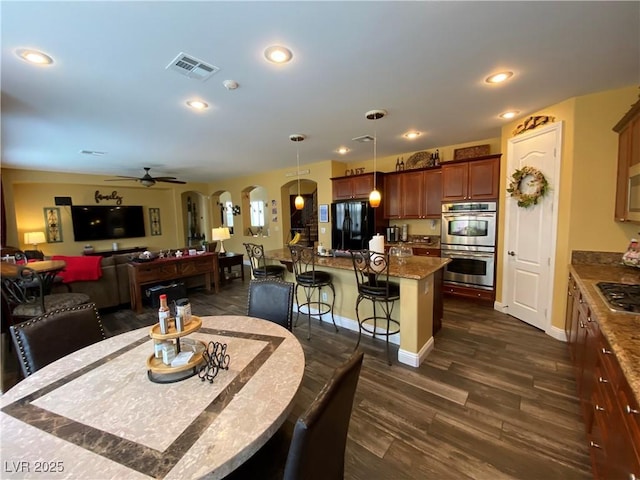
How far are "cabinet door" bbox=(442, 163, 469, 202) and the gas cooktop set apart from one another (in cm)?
256

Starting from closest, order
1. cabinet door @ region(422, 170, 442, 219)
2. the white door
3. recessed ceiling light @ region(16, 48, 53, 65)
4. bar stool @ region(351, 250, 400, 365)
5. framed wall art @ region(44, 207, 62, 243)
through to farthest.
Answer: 1. recessed ceiling light @ region(16, 48, 53, 65)
2. bar stool @ region(351, 250, 400, 365)
3. the white door
4. cabinet door @ region(422, 170, 442, 219)
5. framed wall art @ region(44, 207, 62, 243)

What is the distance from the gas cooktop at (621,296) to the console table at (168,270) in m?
5.46

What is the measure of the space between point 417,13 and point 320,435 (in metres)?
2.26

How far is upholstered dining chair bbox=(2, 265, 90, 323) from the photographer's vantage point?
9.43 feet

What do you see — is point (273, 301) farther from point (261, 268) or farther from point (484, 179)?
point (484, 179)

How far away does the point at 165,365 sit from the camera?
1279 mm

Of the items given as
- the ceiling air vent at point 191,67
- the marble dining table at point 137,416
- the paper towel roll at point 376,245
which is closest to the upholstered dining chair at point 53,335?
the marble dining table at point 137,416

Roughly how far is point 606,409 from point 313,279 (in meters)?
2.50

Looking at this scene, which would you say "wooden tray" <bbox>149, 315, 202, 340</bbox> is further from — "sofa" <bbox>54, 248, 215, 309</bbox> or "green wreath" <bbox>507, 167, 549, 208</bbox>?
"green wreath" <bbox>507, 167, 549, 208</bbox>

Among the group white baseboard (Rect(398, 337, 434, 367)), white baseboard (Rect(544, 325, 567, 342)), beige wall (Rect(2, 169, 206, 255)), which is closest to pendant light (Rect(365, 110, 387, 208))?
white baseboard (Rect(398, 337, 434, 367))

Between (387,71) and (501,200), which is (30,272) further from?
(501,200)

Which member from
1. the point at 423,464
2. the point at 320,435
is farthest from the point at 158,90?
the point at 423,464

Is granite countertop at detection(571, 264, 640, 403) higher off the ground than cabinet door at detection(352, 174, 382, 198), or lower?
lower

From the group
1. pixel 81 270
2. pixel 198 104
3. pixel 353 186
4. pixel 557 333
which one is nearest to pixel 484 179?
pixel 557 333
